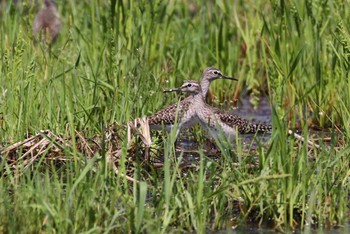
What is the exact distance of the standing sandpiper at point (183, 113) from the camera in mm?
8711

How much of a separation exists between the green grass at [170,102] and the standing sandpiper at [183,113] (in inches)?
7.3

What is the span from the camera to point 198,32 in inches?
440

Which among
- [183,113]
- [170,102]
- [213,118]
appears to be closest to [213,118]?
[213,118]

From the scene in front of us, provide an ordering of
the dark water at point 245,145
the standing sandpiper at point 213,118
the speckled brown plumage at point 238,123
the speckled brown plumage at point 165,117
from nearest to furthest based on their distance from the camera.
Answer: the dark water at point 245,145
the speckled brown plumage at point 165,117
the standing sandpiper at point 213,118
the speckled brown plumage at point 238,123

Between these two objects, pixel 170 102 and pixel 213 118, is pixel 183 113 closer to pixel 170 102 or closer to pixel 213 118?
pixel 213 118

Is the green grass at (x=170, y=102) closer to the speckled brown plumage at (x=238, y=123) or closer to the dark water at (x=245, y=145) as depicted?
the dark water at (x=245, y=145)

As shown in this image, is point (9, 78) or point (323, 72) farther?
point (323, 72)

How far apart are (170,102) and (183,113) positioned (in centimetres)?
66

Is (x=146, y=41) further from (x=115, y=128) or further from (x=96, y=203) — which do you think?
(x=96, y=203)

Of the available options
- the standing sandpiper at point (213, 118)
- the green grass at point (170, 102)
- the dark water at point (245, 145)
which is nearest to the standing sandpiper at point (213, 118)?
the standing sandpiper at point (213, 118)

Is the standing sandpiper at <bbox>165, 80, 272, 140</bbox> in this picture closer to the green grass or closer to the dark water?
the dark water

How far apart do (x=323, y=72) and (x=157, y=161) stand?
2.29 meters

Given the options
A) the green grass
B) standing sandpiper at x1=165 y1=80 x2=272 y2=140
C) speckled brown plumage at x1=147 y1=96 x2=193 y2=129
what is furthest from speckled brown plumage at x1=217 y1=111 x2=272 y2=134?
speckled brown plumage at x1=147 y1=96 x2=193 y2=129

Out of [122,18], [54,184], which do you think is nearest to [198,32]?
[122,18]
